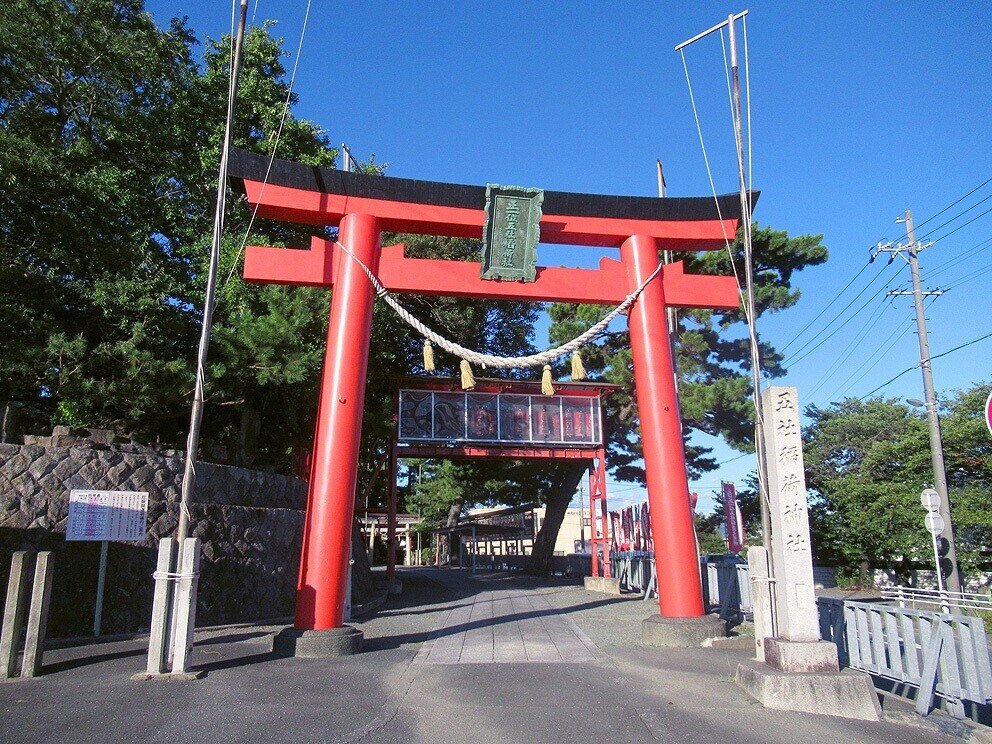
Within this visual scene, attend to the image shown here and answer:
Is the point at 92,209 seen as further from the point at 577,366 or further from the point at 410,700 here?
the point at 410,700

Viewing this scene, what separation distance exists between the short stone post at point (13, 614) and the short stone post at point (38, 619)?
9cm

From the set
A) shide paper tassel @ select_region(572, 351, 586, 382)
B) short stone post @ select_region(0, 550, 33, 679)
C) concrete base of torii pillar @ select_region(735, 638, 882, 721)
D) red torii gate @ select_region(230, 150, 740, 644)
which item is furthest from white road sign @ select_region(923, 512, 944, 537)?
short stone post @ select_region(0, 550, 33, 679)

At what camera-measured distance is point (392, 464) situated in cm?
1733

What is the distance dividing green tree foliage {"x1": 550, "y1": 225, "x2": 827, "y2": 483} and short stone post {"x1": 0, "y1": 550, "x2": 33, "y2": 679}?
15064 mm

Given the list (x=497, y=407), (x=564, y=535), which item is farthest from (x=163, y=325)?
(x=564, y=535)

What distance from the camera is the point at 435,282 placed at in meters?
9.64

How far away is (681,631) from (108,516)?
7786 mm

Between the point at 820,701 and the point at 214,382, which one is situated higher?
the point at 214,382

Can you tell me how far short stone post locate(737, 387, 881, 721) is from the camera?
17.5 ft

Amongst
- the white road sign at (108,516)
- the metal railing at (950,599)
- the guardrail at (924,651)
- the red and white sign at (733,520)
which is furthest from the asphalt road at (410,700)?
the red and white sign at (733,520)

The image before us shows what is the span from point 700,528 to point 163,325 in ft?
74.4

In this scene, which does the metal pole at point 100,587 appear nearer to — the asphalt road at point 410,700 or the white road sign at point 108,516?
the white road sign at point 108,516

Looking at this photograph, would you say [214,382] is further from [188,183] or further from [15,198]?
[188,183]

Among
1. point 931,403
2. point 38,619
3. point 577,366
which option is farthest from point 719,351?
point 38,619
